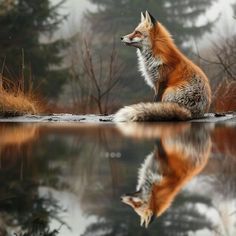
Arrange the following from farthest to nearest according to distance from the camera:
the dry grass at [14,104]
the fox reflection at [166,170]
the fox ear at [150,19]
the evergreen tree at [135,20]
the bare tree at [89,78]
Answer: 1. the evergreen tree at [135,20]
2. the bare tree at [89,78]
3. the dry grass at [14,104]
4. the fox ear at [150,19]
5. the fox reflection at [166,170]

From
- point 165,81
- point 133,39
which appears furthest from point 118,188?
point 133,39

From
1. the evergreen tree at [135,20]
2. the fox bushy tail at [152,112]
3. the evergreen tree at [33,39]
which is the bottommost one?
the fox bushy tail at [152,112]

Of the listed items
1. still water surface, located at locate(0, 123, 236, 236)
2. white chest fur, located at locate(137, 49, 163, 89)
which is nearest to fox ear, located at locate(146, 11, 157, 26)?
white chest fur, located at locate(137, 49, 163, 89)

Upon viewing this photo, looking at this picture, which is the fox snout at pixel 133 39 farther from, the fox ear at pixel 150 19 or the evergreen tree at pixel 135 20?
the evergreen tree at pixel 135 20

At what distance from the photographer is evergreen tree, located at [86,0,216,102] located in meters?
22.7

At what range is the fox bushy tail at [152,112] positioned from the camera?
6723 mm

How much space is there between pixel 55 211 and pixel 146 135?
3.13m

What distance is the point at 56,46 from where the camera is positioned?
17.1 metres

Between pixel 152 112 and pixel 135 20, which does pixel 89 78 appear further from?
pixel 152 112

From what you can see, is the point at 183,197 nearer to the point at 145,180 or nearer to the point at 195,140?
the point at 145,180

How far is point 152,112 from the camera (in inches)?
264

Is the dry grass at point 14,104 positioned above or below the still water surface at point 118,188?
above

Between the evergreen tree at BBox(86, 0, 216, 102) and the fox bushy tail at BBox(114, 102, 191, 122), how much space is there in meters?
15.0

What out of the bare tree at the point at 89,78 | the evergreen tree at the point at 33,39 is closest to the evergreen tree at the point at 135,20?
the bare tree at the point at 89,78
